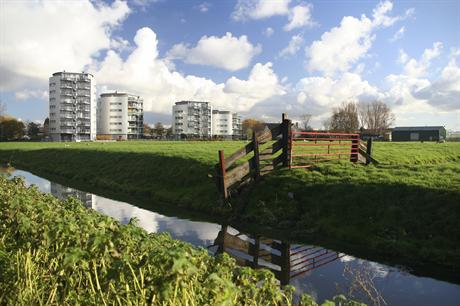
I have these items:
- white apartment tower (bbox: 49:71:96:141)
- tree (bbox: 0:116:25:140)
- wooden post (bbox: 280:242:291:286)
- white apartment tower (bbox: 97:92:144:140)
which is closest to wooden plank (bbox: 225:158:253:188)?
wooden post (bbox: 280:242:291:286)

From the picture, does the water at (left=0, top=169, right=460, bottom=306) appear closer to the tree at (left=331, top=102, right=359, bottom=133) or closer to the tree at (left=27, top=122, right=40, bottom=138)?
the tree at (left=331, top=102, right=359, bottom=133)

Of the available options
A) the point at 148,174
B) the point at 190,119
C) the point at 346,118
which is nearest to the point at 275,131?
the point at 148,174

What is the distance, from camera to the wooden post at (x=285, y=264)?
8098mm

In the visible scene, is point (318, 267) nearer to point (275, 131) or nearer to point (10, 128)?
point (275, 131)

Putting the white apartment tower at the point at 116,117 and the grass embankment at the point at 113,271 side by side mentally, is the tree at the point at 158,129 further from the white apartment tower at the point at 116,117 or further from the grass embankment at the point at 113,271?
the grass embankment at the point at 113,271

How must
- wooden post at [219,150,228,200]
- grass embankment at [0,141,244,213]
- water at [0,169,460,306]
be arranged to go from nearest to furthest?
water at [0,169,460,306], wooden post at [219,150,228,200], grass embankment at [0,141,244,213]

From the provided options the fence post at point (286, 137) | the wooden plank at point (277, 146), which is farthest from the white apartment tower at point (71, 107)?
the fence post at point (286, 137)

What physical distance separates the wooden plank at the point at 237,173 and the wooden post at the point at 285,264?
3.92m

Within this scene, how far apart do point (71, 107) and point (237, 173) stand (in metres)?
128

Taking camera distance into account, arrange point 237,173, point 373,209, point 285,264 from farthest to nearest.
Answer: point 237,173 → point 373,209 → point 285,264

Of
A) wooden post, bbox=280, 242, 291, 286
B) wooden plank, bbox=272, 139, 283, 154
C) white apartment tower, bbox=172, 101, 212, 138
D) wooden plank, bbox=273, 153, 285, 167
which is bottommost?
wooden post, bbox=280, 242, 291, 286

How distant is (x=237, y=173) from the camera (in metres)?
14.2

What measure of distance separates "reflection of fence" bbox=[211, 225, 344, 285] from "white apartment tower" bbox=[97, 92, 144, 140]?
5471 inches

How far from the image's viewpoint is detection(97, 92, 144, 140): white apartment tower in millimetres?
146125
